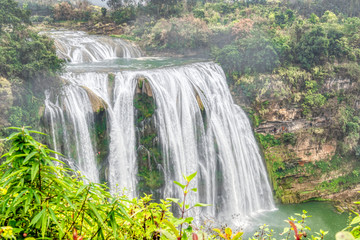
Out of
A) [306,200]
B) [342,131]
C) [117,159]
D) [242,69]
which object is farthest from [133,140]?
[342,131]

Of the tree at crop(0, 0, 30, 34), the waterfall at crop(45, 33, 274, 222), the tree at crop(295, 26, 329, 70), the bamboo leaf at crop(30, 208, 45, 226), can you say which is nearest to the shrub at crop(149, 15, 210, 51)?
the waterfall at crop(45, 33, 274, 222)

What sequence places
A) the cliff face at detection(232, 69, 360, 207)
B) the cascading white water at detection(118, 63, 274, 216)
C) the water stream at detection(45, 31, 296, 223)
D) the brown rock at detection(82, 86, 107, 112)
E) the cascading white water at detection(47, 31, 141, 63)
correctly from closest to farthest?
1. the water stream at detection(45, 31, 296, 223)
2. the brown rock at detection(82, 86, 107, 112)
3. the cascading white water at detection(118, 63, 274, 216)
4. the cliff face at detection(232, 69, 360, 207)
5. the cascading white water at detection(47, 31, 141, 63)

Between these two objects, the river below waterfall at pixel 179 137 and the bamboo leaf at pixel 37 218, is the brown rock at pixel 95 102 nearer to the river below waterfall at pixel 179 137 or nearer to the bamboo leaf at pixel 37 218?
the river below waterfall at pixel 179 137

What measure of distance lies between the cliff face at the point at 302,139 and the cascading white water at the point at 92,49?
972cm

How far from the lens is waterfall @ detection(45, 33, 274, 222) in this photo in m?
10.9

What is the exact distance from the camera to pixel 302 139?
650 inches

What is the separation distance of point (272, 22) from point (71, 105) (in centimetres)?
1936

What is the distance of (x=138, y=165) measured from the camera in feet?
39.2

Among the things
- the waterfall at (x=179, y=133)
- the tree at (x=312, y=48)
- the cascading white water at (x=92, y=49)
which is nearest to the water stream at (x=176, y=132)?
the waterfall at (x=179, y=133)

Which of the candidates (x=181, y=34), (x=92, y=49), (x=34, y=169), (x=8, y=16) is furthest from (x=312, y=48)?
(x=34, y=169)

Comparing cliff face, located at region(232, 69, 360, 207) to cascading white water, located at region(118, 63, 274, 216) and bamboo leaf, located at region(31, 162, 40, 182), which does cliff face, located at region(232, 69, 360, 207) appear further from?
bamboo leaf, located at region(31, 162, 40, 182)

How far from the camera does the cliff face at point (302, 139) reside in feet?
53.0

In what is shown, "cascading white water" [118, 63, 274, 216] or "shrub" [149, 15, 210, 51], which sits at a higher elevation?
"shrub" [149, 15, 210, 51]

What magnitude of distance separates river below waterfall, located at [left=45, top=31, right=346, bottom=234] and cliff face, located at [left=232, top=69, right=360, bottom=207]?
1.01 meters
